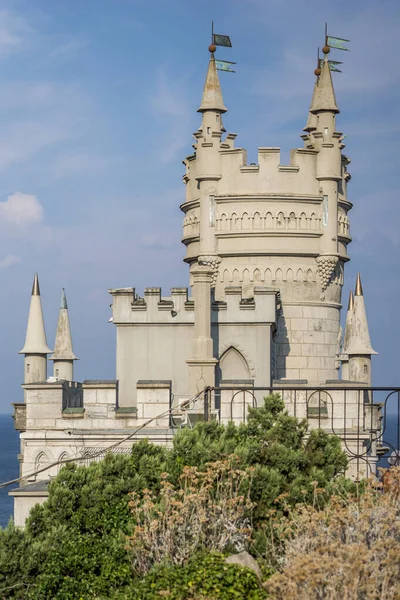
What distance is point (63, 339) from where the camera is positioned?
35.4 m

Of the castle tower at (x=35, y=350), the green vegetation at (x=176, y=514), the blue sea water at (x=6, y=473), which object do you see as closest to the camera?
the green vegetation at (x=176, y=514)

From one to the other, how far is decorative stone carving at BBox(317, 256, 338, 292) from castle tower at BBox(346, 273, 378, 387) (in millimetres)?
2558

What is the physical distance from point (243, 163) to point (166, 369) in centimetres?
662

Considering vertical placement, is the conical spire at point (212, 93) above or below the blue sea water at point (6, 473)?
above

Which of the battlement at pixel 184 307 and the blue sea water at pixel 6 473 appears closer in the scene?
the battlement at pixel 184 307

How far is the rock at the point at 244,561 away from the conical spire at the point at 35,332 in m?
20.7

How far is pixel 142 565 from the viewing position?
42.4 ft

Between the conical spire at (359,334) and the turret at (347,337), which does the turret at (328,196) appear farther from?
the conical spire at (359,334)

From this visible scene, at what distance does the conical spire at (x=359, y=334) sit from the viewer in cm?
3125

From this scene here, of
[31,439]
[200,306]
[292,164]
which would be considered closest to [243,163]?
[292,164]

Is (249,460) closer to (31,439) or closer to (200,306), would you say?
(31,439)

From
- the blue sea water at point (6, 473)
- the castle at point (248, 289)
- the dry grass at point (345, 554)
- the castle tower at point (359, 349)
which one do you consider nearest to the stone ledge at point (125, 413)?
the castle at point (248, 289)

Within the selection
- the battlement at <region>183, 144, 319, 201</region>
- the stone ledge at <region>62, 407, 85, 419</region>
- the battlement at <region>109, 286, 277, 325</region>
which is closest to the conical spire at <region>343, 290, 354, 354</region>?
the battlement at <region>109, 286, 277, 325</region>

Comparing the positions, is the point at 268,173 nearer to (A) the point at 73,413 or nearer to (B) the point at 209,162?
(B) the point at 209,162
